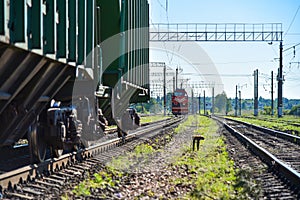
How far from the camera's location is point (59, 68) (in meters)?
7.29

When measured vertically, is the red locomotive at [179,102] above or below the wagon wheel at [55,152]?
above

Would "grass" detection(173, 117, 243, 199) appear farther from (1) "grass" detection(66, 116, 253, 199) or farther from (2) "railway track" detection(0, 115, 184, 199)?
Answer: (2) "railway track" detection(0, 115, 184, 199)

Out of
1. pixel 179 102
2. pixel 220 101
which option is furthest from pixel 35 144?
pixel 220 101

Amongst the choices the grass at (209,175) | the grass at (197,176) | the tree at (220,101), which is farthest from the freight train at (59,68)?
the tree at (220,101)

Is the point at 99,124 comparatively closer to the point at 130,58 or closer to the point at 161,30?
the point at 130,58

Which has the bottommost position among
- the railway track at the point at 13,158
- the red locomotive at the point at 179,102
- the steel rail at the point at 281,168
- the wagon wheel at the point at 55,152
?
the steel rail at the point at 281,168

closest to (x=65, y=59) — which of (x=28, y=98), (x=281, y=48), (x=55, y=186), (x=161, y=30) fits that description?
(x=28, y=98)

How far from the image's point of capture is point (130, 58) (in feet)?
41.8

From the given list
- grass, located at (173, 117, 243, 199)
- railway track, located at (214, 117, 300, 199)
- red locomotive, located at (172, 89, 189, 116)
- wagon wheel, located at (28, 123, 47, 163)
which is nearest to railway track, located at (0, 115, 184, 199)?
wagon wheel, located at (28, 123, 47, 163)

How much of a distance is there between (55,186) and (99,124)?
A: 448cm

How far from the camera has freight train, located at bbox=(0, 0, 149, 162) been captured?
559cm

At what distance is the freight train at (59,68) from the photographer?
220 inches

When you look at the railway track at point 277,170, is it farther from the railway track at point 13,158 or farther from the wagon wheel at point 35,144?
the railway track at point 13,158

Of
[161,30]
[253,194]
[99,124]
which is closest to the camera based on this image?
[253,194]
